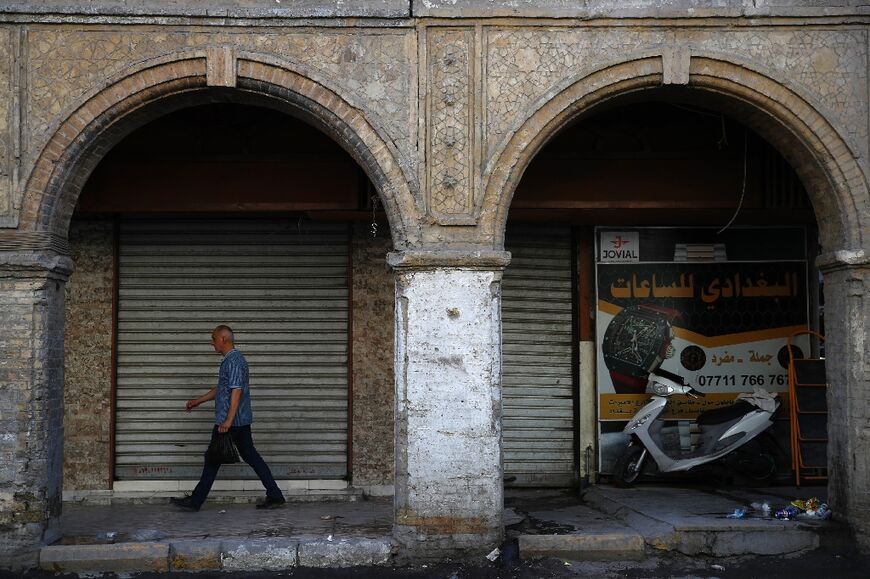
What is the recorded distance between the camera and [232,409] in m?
8.13

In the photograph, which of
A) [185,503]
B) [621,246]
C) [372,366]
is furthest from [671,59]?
[185,503]

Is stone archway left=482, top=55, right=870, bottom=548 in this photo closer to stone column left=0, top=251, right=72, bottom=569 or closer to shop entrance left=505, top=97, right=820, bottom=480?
shop entrance left=505, top=97, right=820, bottom=480

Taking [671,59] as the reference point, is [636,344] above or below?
below

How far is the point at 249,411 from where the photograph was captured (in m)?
8.37

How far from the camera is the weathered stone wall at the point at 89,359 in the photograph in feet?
29.8

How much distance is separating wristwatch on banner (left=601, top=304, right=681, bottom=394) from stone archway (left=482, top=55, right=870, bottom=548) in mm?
2364

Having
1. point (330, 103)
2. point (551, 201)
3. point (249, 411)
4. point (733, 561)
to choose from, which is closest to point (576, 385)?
point (551, 201)

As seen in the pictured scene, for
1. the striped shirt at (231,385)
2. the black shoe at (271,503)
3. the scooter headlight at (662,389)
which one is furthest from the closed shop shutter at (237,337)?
the scooter headlight at (662,389)

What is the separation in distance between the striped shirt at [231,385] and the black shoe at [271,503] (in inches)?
34.4

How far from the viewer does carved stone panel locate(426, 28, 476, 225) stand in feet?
23.5

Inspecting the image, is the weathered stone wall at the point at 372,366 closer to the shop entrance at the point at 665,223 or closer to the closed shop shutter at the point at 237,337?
the closed shop shutter at the point at 237,337

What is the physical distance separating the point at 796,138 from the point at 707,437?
319 cm

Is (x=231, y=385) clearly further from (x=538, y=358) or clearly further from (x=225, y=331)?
(x=538, y=358)

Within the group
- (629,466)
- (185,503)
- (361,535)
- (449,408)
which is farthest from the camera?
(629,466)
